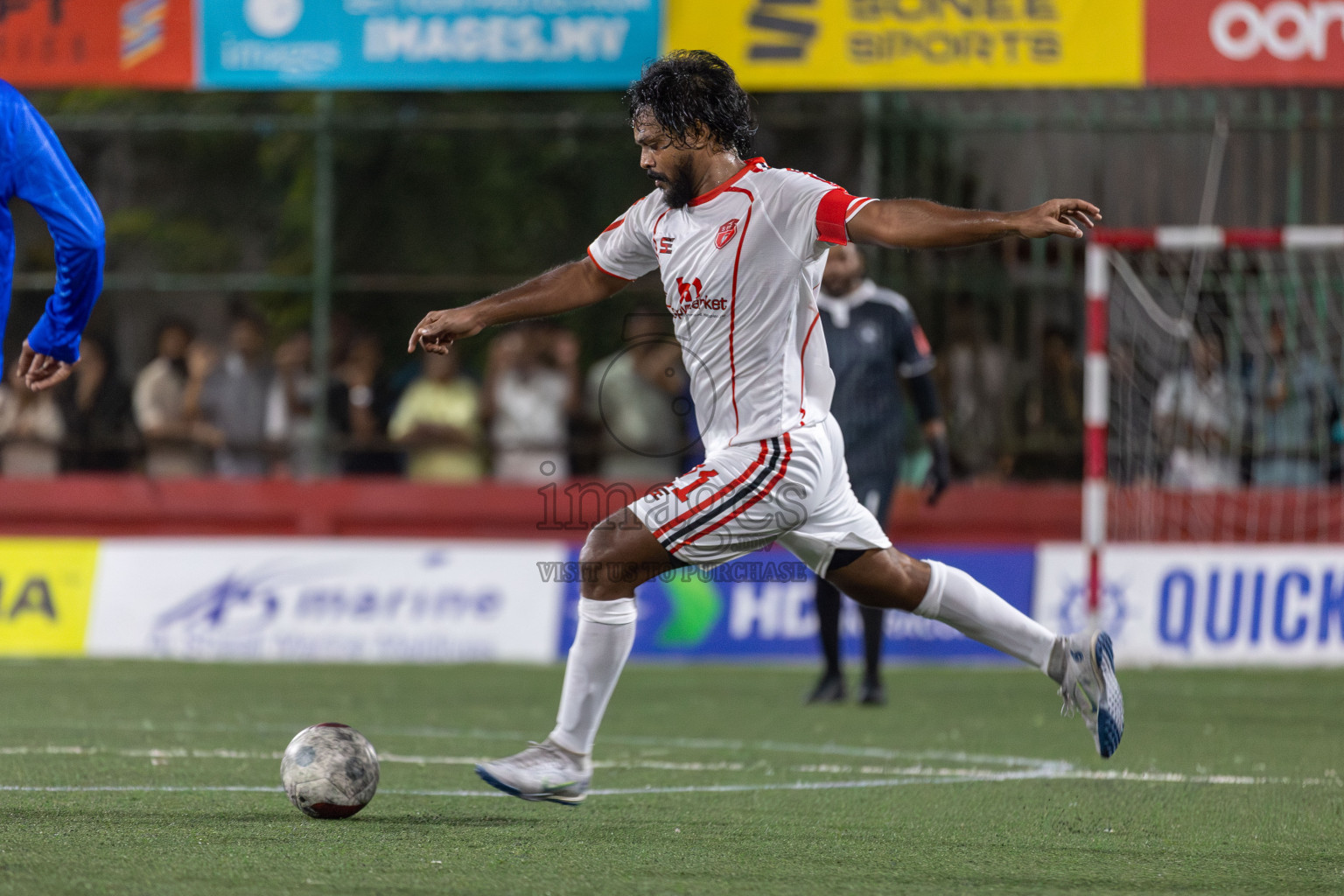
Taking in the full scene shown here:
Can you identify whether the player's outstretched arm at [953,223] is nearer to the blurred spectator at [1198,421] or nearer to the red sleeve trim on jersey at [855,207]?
the red sleeve trim on jersey at [855,207]

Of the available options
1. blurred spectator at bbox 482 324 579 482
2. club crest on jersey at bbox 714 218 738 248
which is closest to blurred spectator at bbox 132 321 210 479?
blurred spectator at bbox 482 324 579 482

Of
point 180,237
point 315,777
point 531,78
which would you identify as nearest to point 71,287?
point 315,777

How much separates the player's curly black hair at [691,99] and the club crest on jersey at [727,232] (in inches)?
10.5

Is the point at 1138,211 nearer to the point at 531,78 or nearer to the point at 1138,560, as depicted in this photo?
the point at 1138,560

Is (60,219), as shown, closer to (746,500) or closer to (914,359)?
(746,500)

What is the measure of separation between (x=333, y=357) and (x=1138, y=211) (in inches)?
241

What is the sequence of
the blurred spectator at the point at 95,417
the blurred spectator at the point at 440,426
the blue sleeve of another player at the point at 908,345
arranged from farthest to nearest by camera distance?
the blurred spectator at the point at 95,417, the blurred spectator at the point at 440,426, the blue sleeve of another player at the point at 908,345

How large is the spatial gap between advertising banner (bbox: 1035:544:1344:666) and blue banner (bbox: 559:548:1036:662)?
47 centimetres

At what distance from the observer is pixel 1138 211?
547 inches

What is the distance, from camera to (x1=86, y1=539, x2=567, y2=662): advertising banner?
1278 centimetres

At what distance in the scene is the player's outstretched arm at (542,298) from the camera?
5.86m

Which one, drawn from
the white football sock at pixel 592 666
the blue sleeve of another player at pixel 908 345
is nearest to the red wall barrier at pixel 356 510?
the blue sleeve of another player at pixel 908 345

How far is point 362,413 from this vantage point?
14.5 meters

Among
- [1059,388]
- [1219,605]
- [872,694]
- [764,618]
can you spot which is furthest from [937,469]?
[1059,388]
